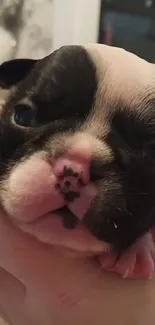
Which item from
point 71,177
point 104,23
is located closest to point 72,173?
point 71,177

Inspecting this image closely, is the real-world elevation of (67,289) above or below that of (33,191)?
below

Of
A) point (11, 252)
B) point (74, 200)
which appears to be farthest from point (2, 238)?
point (74, 200)

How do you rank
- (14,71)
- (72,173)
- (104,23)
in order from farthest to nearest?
(104,23) < (14,71) < (72,173)

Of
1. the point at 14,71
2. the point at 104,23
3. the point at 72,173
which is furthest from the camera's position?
the point at 104,23

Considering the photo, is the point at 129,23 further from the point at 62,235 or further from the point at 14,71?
the point at 62,235

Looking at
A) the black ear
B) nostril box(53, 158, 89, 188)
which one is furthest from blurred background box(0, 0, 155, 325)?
nostril box(53, 158, 89, 188)

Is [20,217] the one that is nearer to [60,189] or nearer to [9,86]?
[60,189]

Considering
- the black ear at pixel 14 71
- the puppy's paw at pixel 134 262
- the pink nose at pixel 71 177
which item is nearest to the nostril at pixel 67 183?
the pink nose at pixel 71 177
